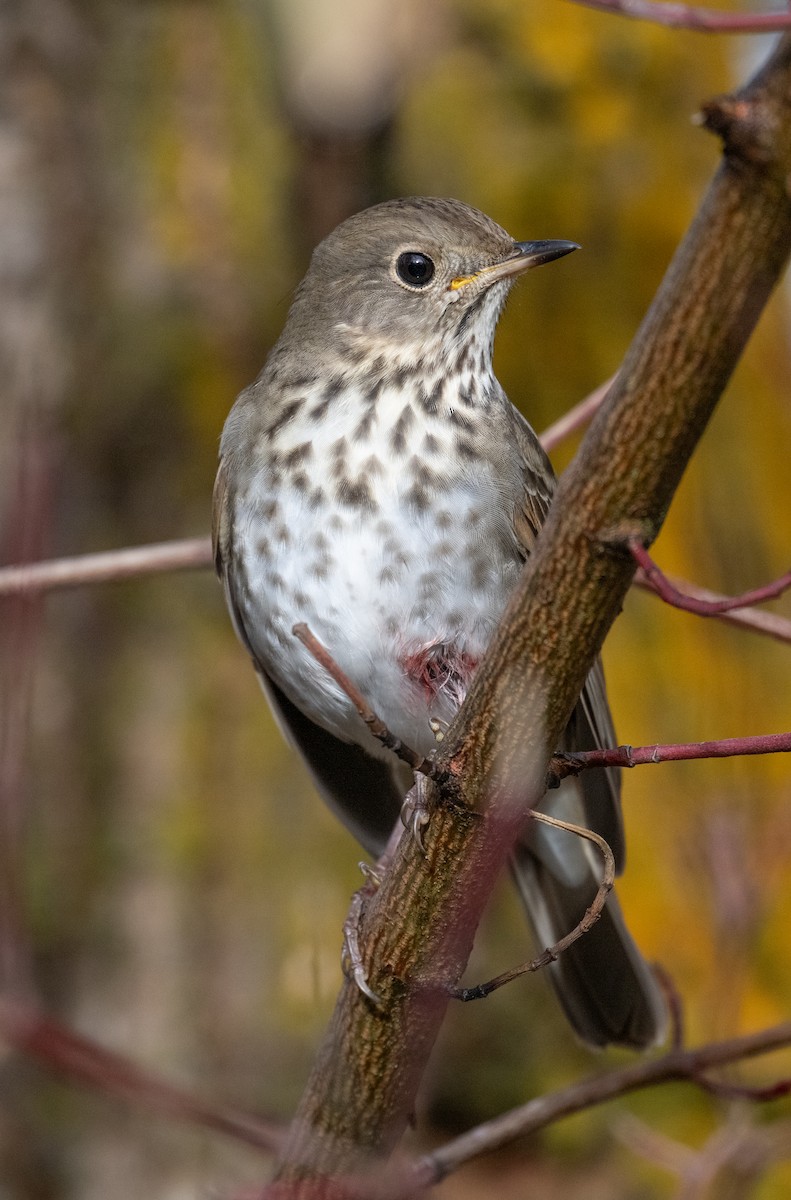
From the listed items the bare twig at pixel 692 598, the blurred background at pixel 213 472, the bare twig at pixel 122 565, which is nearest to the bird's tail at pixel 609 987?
the blurred background at pixel 213 472

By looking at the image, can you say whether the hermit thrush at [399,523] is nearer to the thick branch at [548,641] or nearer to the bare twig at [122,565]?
the bare twig at [122,565]

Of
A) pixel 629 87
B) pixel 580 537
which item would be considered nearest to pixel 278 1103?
pixel 580 537

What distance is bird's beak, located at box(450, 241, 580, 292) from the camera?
3.06 meters

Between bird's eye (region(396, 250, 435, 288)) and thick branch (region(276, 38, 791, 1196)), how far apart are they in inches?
62.3

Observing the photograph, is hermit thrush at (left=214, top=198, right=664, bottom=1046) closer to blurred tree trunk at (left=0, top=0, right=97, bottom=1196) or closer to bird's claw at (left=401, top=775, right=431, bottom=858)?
bird's claw at (left=401, top=775, right=431, bottom=858)

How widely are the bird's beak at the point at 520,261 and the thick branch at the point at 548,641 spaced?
138cm

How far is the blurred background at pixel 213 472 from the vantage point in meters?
4.70

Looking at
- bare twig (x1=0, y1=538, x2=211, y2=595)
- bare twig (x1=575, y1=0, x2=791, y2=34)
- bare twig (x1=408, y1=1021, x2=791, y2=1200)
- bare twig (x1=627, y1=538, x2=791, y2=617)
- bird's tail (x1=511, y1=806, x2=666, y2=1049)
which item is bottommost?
bird's tail (x1=511, y1=806, x2=666, y2=1049)

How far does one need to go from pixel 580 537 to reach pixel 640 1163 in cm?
313

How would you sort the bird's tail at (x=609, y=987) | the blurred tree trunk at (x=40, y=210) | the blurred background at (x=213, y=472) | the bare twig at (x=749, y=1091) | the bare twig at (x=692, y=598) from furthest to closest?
1. the blurred tree trunk at (x=40, y=210)
2. the blurred background at (x=213, y=472)
3. the bird's tail at (x=609, y=987)
4. the bare twig at (x=749, y=1091)
5. the bare twig at (x=692, y=598)

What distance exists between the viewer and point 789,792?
3.81 m

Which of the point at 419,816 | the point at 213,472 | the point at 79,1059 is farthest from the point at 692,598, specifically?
the point at 213,472

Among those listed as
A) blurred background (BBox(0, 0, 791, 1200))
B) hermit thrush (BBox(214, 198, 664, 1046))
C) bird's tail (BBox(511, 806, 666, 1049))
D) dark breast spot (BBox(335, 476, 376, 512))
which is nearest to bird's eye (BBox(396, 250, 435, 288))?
hermit thrush (BBox(214, 198, 664, 1046))

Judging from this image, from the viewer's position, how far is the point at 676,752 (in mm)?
1745
